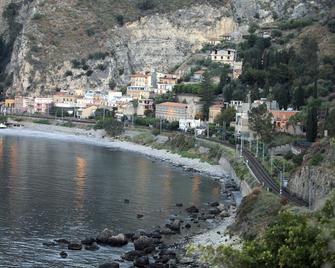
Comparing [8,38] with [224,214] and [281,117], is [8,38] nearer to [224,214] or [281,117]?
[281,117]

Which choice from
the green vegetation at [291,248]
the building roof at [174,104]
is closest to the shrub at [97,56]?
the building roof at [174,104]

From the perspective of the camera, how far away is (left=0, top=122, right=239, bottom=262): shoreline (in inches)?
1535

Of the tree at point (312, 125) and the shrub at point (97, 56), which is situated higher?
the shrub at point (97, 56)

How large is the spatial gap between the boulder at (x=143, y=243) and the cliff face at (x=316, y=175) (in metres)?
9.14

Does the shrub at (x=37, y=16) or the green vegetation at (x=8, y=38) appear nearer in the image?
the shrub at (x=37, y=16)

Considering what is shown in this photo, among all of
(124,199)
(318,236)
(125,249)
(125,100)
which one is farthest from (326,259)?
(125,100)

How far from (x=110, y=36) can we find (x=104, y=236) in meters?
101

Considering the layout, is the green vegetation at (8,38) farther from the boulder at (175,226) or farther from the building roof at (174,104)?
the boulder at (175,226)

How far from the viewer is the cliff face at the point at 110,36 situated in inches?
5295

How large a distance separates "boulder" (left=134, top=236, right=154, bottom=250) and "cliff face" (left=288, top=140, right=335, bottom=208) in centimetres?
914

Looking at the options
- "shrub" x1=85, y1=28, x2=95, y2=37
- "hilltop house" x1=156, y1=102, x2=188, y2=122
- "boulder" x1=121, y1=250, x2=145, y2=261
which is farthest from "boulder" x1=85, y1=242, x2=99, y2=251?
"shrub" x1=85, y1=28, x2=95, y2=37

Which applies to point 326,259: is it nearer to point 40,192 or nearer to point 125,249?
point 125,249

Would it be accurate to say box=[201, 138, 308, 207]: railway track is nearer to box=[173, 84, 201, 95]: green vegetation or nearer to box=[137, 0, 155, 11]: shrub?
box=[173, 84, 201, 95]: green vegetation

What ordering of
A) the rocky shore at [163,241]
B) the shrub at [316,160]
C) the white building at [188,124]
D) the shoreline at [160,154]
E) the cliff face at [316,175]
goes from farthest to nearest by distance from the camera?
1. the white building at [188,124]
2. the shrub at [316,160]
3. the cliff face at [316,175]
4. the shoreline at [160,154]
5. the rocky shore at [163,241]
